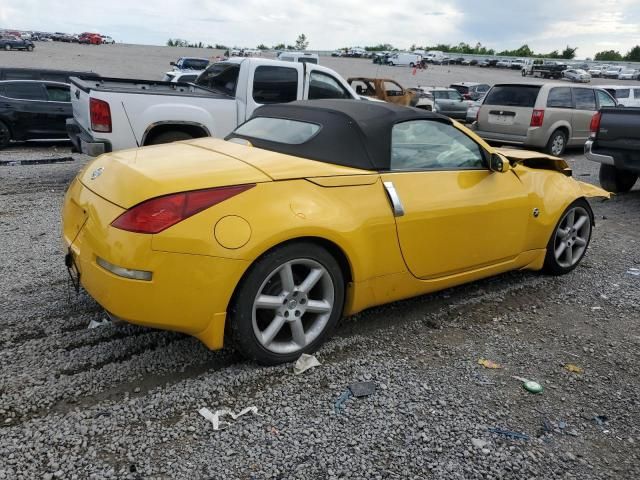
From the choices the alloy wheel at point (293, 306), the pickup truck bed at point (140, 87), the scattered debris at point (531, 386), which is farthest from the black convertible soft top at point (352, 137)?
the pickup truck bed at point (140, 87)

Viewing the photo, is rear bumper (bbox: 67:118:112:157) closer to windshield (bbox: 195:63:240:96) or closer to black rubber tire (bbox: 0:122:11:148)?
windshield (bbox: 195:63:240:96)

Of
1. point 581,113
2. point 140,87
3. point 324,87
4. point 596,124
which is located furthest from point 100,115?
point 581,113

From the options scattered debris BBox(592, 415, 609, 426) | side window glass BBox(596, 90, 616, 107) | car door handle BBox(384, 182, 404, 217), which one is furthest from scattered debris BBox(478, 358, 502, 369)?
side window glass BBox(596, 90, 616, 107)

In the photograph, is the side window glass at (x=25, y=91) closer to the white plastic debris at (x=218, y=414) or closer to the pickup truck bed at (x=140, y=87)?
the pickup truck bed at (x=140, y=87)

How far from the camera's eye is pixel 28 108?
1085 cm

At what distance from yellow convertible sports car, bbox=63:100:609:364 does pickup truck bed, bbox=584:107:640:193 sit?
3964 mm

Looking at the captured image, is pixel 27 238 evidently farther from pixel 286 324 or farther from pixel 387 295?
pixel 387 295

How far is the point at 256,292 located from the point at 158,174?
0.82m

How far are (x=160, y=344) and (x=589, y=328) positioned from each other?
3024 mm

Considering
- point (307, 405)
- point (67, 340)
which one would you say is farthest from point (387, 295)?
point (67, 340)

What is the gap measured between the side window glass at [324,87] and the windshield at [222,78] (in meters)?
1.20

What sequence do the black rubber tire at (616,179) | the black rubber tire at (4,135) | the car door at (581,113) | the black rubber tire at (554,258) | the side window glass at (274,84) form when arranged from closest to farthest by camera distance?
the black rubber tire at (554,258) < the side window glass at (274,84) < the black rubber tire at (616,179) < the black rubber tire at (4,135) < the car door at (581,113)

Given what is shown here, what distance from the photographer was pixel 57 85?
11.4 metres

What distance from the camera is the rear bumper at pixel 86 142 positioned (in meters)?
6.82
